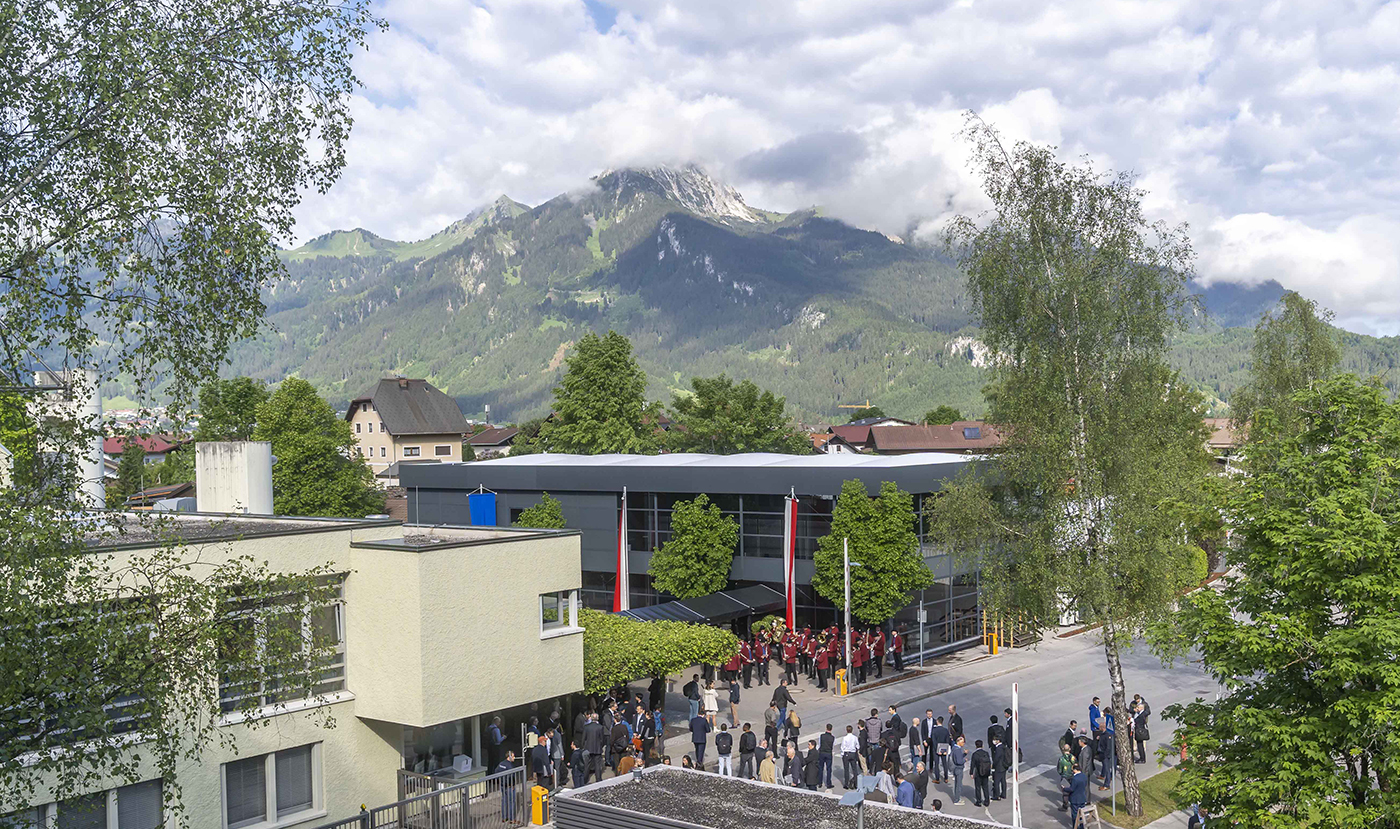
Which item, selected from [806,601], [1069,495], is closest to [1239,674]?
Result: [1069,495]

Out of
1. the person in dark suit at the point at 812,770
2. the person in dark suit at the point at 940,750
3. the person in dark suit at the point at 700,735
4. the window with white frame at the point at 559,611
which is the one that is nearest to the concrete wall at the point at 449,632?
the window with white frame at the point at 559,611

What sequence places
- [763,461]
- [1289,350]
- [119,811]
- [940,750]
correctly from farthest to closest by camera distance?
[1289,350] → [763,461] → [940,750] → [119,811]

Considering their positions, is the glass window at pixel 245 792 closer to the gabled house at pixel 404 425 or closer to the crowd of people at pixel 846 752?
the crowd of people at pixel 846 752

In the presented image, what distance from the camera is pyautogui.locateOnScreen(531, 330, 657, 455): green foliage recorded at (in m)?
62.4

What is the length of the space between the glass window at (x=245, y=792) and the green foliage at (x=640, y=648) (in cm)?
691

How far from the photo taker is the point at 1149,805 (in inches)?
882

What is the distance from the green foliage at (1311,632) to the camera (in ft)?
38.7

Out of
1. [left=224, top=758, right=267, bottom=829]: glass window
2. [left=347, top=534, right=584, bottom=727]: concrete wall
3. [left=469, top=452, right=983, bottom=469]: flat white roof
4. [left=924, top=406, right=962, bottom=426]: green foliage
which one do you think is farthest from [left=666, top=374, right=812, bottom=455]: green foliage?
[left=924, top=406, right=962, bottom=426]: green foliage

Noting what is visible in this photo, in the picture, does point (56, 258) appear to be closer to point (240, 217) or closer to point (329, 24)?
point (240, 217)

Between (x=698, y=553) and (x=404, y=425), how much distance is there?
8312cm

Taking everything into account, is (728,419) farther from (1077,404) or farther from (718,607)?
(1077,404)

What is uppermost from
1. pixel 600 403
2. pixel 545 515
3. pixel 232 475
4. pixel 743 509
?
pixel 600 403

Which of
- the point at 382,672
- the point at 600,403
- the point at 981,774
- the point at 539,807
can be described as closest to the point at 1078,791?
the point at 981,774

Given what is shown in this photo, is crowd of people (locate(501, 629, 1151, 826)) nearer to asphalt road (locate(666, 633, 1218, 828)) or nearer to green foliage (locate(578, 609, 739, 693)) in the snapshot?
asphalt road (locate(666, 633, 1218, 828))
